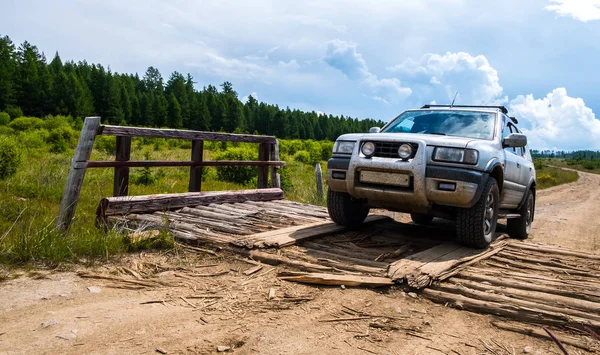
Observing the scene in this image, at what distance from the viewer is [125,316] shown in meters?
3.12

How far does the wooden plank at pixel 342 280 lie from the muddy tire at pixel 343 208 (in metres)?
2.01

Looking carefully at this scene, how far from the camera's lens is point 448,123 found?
5969mm

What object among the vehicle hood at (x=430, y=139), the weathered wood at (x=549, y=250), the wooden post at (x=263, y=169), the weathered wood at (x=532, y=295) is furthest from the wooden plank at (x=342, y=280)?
the wooden post at (x=263, y=169)

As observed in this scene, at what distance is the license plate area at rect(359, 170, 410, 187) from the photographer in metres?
4.89

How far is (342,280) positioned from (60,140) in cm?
2905

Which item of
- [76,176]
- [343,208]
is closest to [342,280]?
[343,208]

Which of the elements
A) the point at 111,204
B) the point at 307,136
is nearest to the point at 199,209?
the point at 111,204

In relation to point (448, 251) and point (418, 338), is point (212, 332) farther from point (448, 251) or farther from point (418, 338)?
point (448, 251)

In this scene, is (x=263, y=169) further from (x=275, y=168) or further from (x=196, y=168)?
(x=196, y=168)

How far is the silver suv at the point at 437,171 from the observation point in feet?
15.7

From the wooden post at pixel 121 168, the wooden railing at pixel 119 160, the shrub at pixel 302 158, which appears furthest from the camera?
the shrub at pixel 302 158

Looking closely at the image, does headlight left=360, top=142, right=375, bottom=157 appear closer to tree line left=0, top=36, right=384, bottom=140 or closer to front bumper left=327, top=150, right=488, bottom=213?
front bumper left=327, top=150, right=488, bottom=213

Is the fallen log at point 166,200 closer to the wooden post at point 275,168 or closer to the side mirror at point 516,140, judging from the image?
the wooden post at point 275,168

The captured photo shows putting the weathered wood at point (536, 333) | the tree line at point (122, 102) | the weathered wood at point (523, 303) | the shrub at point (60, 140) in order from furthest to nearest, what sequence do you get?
the tree line at point (122, 102) → the shrub at point (60, 140) → the weathered wood at point (523, 303) → the weathered wood at point (536, 333)
